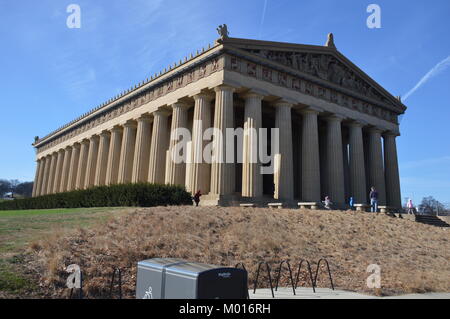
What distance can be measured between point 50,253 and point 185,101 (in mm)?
27244

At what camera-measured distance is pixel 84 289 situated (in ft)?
37.1

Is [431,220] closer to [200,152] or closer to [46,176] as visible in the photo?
[200,152]

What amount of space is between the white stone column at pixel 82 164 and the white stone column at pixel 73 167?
2.65 m

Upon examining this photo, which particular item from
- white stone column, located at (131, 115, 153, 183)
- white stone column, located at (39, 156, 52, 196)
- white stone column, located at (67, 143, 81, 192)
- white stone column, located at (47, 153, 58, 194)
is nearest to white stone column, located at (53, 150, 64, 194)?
white stone column, located at (47, 153, 58, 194)

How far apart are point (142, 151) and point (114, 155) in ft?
27.0

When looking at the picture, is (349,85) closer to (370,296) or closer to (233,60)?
(233,60)

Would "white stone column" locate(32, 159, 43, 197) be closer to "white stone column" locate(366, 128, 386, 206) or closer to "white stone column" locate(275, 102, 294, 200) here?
"white stone column" locate(275, 102, 294, 200)

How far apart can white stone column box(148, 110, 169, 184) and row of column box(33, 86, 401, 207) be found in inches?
4.2

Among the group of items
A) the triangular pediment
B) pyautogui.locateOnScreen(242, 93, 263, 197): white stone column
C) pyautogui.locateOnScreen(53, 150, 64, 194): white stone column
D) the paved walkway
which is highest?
the triangular pediment

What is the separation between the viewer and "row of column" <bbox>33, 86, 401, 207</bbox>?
1318 inches

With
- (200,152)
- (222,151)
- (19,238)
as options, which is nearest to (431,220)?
(222,151)


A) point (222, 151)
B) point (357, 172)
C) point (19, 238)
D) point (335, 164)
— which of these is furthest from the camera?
point (357, 172)

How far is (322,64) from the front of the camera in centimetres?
4322

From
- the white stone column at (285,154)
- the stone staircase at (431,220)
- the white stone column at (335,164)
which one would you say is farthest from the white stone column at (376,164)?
the white stone column at (285,154)
